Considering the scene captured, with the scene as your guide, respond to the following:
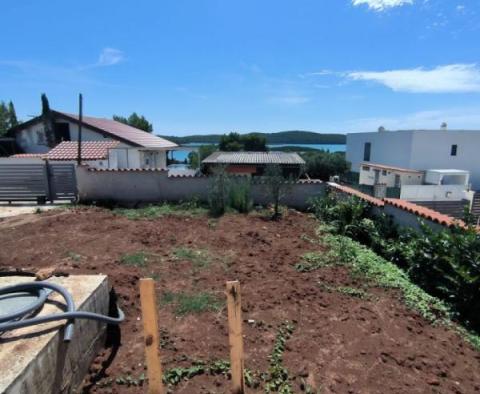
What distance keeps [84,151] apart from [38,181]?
3783 mm

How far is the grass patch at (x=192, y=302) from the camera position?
11.0ft

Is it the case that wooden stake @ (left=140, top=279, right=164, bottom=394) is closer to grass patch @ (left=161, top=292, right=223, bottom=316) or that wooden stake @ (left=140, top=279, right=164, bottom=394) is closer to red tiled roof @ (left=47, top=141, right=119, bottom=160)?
grass patch @ (left=161, top=292, right=223, bottom=316)

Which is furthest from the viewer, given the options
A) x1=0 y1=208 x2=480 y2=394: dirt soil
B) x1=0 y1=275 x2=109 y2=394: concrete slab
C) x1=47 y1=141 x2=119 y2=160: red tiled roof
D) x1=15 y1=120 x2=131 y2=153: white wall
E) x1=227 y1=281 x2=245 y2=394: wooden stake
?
x1=15 y1=120 x2=131 y2=153: white wall

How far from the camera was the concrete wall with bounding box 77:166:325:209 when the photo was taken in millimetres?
9117

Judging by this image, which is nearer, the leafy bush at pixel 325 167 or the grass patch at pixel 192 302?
the grass patch at pixel 192 302

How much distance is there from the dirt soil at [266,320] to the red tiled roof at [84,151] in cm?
751

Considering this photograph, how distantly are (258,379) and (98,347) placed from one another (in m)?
1.52

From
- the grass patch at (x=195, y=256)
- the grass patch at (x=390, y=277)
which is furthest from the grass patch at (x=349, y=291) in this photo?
the grass patch at (x=195, y=256)

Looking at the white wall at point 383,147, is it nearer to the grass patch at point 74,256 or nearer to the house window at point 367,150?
the house window at point 367,150

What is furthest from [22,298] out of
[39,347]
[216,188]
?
[216,188]

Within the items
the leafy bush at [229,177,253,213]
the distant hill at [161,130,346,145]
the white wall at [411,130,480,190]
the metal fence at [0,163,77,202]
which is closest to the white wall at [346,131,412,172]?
the white wall at [411,130,480,190]

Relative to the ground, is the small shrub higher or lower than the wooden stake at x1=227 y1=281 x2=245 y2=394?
lower

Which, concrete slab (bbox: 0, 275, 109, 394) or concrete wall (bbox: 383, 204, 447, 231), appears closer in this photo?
concrete slab (bbox: 0, 275, 109, 394)

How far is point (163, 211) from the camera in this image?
813cm
